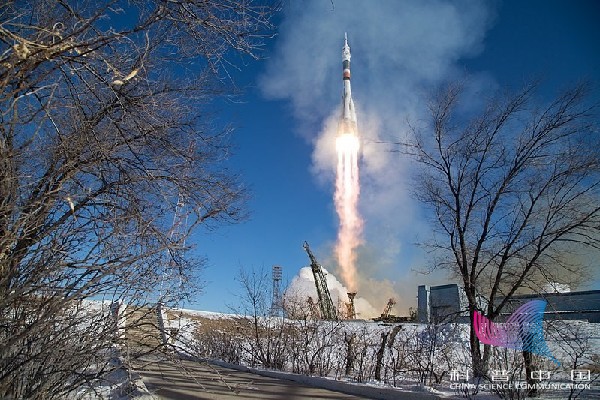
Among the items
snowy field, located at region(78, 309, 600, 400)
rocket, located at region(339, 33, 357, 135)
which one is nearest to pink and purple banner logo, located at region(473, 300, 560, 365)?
snowy field, located at region(78, 309, 600, 400)

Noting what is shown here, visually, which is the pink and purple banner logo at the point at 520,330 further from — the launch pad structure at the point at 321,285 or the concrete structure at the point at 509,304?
the launch pad structure at the point at 321,285

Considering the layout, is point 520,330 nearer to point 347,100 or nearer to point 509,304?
point 509,304

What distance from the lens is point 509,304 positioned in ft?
42.5

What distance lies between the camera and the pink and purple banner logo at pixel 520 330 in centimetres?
1002

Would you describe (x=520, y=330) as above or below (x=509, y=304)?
below

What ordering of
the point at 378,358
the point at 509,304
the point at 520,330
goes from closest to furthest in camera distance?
the point at 520,330, the point at 378,358, the point at 509,304

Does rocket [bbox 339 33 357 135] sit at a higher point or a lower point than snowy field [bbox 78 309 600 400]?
higher

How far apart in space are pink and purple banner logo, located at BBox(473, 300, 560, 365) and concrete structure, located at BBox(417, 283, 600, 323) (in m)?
0.38

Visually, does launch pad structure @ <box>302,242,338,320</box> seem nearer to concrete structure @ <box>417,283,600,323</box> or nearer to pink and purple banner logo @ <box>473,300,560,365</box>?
concrete structure @ <box>417,283,600,323</box>

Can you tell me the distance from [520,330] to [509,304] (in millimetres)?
2332

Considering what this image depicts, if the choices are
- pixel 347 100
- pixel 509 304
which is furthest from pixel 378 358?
pixel 347 100

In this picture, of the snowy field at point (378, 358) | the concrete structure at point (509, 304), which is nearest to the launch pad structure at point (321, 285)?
the concrete structure at point (509, 304)

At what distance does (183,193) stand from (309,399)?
528 cm

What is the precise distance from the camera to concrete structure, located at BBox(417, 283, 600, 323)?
12.9 meters
